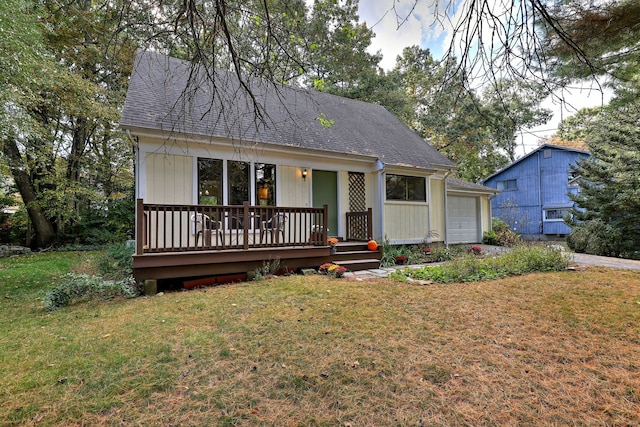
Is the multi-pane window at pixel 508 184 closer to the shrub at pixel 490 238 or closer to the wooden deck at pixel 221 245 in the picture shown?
the shrub at pixel 490 238

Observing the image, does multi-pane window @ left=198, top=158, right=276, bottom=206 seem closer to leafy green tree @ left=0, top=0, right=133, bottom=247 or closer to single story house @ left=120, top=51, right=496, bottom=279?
single story house @ left=120, top=51, right=496, bottom=279

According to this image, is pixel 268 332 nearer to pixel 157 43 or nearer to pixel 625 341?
pixel 157 43

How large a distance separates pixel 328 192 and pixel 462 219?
7.10 metres

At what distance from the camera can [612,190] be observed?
1176 cm

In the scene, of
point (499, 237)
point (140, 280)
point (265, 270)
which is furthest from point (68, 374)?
point (499, 237)

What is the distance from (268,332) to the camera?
3322 millimetres

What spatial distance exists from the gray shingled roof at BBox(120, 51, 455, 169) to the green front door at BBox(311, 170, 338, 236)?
803mm

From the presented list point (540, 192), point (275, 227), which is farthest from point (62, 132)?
point (540, 192)

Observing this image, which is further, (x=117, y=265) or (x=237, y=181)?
(x=117, y=265)

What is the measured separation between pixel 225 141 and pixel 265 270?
9.73ft

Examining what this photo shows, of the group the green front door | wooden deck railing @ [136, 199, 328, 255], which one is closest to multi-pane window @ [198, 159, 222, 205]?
wooden deck railing @ [136, 199, 328, 255]

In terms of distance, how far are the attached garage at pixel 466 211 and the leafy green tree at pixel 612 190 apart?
3768mm

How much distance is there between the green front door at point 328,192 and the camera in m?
8.44

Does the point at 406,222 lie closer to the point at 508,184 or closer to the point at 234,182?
the point at 234,182
